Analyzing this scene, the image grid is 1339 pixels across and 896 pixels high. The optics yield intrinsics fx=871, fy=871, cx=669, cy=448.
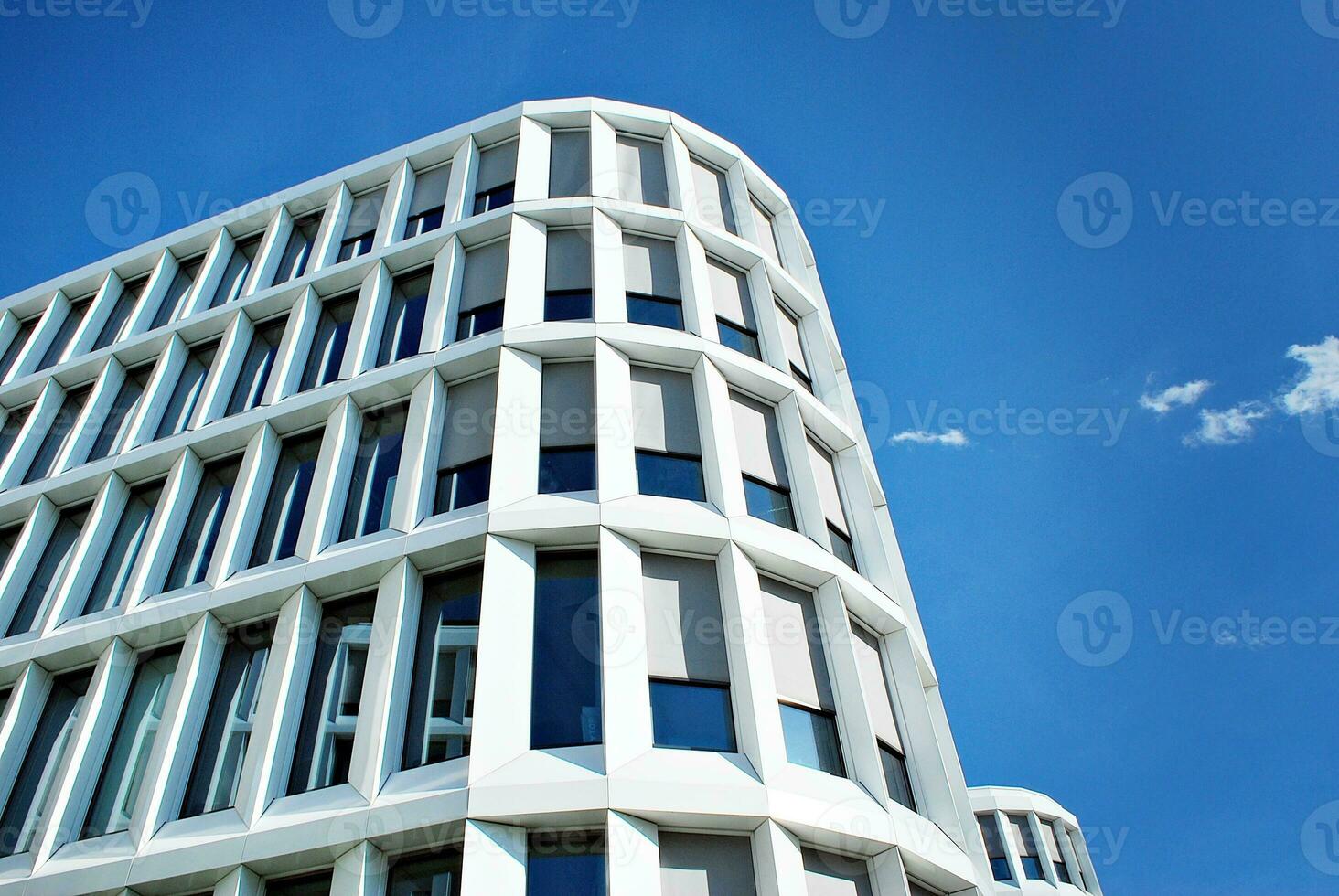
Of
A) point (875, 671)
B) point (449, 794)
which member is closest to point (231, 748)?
point (449, 794)

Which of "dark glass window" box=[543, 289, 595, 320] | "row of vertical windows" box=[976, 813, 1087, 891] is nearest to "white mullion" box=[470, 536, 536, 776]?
"dark glass window" box=[543, 289, 595, 320]

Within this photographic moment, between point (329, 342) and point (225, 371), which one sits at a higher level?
point (329, 342)

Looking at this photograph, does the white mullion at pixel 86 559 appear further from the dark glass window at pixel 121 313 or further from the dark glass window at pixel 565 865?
the dark glass window at pixel 565 865

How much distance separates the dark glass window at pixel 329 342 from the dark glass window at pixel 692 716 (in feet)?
28.9

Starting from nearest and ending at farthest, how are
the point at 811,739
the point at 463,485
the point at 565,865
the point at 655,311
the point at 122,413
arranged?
the point at 565,865, the point at 811,739, the point at 463,485, the point at 655,311, the point at 122,413

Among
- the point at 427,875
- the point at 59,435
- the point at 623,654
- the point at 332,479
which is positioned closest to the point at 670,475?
the point at 623,654

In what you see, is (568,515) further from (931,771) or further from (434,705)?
(931,771)

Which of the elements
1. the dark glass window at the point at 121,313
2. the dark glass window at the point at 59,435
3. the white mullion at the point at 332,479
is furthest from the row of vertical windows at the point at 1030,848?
the dark glass window at the point at 121,313

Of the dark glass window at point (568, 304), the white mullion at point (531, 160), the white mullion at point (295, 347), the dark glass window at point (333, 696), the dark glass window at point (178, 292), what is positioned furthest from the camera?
the dark glass window at point (178, 292)

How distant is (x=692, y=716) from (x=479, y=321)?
7899 mm

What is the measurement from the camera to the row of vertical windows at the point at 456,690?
1058 cm

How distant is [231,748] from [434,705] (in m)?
3.24

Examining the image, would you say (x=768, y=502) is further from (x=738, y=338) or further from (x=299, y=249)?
(x=299, y=249)

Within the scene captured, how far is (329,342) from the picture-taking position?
652 inches
